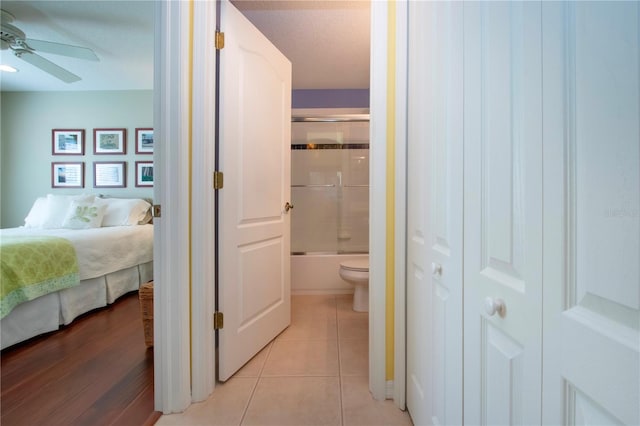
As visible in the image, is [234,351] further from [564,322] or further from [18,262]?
[18,262]

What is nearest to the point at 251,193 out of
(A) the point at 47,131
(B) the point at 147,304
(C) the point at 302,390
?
(B) the point at 147,304

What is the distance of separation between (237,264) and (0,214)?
4.39 metres

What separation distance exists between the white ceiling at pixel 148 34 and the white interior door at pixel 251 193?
0.54m

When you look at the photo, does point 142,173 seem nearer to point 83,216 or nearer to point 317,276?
point 83,216

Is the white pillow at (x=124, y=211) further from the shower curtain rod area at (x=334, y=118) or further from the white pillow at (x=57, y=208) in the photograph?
the shower curtain rod area at (x=334, y=118)

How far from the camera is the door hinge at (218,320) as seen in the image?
1365mm

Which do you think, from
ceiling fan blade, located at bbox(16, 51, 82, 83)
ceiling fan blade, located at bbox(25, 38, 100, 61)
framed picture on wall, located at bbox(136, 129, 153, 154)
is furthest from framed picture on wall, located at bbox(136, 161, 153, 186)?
ceiling fan blade, located at bbox(25, 38, 100, 61)

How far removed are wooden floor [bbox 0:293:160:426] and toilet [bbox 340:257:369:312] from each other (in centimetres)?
144

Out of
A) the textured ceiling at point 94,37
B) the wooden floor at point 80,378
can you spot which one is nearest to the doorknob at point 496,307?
the wooden floor at point 80,378

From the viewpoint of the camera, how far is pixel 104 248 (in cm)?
243

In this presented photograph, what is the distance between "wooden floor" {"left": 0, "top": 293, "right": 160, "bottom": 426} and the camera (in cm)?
118

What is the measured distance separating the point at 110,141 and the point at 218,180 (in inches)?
129

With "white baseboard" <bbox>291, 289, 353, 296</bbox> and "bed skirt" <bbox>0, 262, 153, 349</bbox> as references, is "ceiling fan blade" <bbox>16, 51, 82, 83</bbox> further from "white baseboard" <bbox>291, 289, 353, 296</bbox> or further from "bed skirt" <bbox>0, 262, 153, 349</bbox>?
"white baseboard" <bbox>291, 289, 353, 296</bbox>

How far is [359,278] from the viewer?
2197mm
